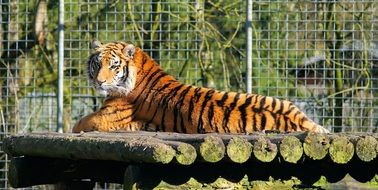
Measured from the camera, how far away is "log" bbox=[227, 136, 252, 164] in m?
4.27

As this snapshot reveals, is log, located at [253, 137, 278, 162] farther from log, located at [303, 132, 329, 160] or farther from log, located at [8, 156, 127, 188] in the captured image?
log, located at [8, 156, 127, 188]

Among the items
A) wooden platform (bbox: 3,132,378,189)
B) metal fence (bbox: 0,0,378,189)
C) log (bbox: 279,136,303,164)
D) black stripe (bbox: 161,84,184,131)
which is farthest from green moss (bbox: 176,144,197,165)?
metal fence (bbox: 0,0,378,189)

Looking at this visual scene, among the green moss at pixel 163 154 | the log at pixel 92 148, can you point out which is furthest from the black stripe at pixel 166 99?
the green moss at pixel 163 154

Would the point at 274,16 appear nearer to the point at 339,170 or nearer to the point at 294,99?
the point at 294,99

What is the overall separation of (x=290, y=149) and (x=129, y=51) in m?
3.68

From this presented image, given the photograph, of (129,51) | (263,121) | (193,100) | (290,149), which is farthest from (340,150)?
(129,51)

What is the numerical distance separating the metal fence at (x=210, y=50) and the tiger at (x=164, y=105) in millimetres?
1556

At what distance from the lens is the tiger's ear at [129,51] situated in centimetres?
779

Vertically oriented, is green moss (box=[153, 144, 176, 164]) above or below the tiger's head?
below

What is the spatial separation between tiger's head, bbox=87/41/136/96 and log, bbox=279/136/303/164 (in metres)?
3.52

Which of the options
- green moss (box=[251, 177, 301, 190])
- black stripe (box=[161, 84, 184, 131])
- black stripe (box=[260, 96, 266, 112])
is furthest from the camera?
black stripe (box=[161, 84, 184, 131])

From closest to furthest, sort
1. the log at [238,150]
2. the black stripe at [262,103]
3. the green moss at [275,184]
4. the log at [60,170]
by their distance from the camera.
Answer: the log at [238,150]
the green moss at [275,184]
the log at [60,170]
the black stripe at [262,103]

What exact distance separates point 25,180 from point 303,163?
2086 mm

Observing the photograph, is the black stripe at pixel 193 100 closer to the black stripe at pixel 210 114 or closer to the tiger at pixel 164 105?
the tiger at pixel 164 105
